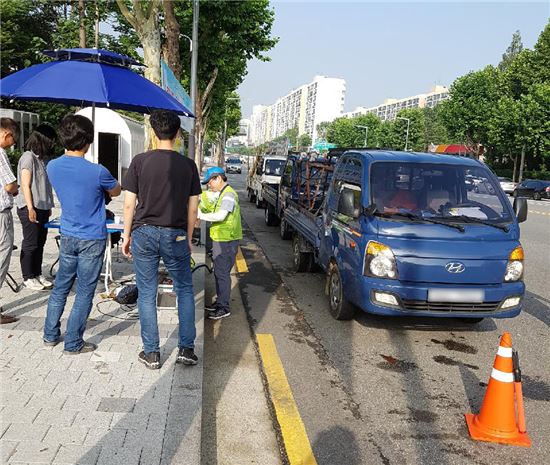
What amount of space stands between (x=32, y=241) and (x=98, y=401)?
3054mm

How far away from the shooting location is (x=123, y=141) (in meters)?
22.7

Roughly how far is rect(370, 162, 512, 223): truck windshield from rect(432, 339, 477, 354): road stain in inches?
49.7

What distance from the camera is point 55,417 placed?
129 inches

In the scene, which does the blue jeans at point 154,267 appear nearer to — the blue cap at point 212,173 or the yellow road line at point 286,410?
the yellow road line at point 286,410

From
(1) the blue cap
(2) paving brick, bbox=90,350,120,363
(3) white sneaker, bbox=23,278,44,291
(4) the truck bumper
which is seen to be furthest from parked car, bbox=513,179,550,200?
(2) paving brick, bbox=90,350,120,363

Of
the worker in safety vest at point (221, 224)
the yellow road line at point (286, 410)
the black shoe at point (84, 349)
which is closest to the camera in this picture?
the yellow road line at point (286, 410)

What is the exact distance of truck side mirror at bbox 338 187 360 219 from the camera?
5.77 metres

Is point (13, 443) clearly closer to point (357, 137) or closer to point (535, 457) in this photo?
point (535, 457)

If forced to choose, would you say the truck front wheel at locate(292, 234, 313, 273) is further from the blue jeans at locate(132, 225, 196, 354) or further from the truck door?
the blue jeans at locate(132, 225, 196, 354)

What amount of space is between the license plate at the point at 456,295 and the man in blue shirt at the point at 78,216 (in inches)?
119

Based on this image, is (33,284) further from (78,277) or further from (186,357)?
(186,357)

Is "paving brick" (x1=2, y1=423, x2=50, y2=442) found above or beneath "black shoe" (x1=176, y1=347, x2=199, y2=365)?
beneath

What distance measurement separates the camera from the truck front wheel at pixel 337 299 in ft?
19.4

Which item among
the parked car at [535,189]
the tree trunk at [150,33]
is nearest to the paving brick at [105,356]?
the tree trunk at [150,33]
